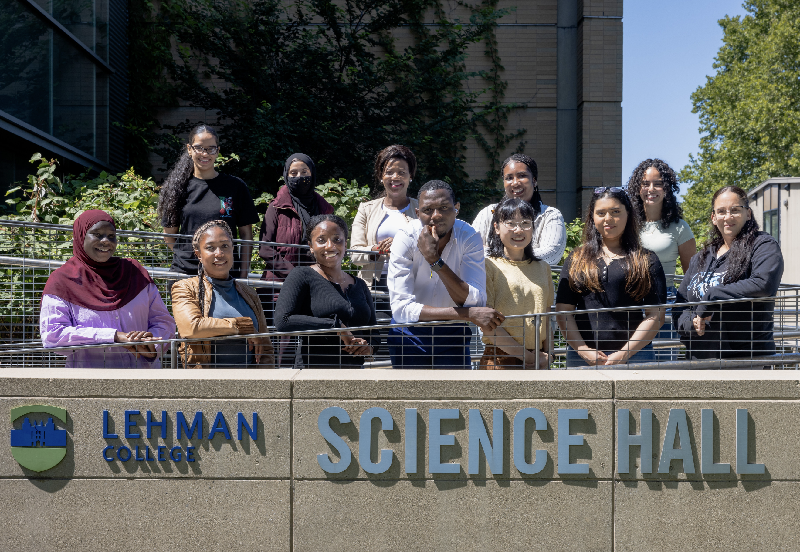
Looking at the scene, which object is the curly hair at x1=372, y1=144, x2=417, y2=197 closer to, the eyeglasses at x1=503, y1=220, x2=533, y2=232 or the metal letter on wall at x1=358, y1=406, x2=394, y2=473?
the eyeglasses at x1=503, y1=220, x2=533, y2=232

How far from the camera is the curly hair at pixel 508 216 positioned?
196 inches

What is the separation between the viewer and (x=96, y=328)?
183 inches

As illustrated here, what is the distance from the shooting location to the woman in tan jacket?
470 centimetres

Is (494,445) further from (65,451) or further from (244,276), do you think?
(244,276)

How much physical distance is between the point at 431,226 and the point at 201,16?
9.80m

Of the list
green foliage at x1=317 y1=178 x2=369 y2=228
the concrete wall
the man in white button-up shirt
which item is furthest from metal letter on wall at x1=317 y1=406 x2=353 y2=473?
green foliage at x1=317 y1=178 x2=369 y2=228

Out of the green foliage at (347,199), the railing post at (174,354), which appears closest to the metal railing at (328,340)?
Answer: the railing post at (174,354)

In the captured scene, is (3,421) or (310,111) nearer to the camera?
(3,421)

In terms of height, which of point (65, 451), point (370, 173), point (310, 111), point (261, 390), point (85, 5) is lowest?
point (65, 451)

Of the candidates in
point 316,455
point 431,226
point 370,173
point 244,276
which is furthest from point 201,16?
point 316,455

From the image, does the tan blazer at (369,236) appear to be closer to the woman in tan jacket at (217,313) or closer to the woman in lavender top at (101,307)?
the woman in tan jacket at (217,313)

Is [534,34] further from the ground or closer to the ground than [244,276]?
further from the ground

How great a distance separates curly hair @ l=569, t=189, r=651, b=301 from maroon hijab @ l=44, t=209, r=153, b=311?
258 cm

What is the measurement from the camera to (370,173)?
12977 mm
